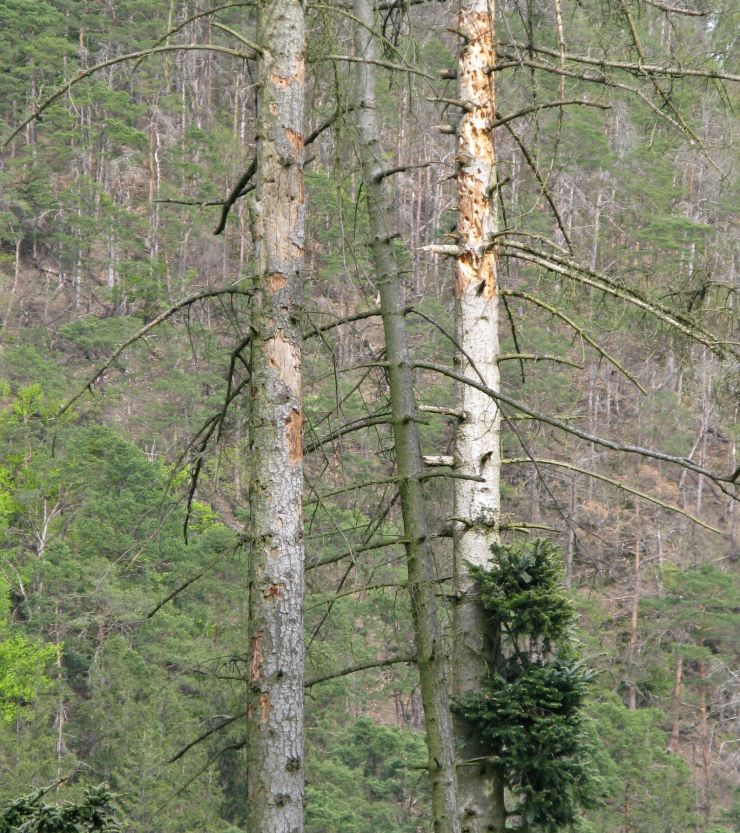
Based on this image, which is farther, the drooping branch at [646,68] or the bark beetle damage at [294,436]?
the drooping branch at [646,68]

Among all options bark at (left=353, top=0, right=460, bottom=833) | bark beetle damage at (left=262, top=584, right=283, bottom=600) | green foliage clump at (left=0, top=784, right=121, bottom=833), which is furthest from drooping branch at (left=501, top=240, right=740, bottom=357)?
green foliage clump at (left=0, top=784, right=121, bottom=833)

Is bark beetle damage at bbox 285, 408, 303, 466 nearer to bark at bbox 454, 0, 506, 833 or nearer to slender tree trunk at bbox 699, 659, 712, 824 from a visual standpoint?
bark at bbox 454, 0, 506, 833

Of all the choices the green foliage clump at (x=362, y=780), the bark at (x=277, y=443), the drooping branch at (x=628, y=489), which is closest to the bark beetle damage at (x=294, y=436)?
the bark at (x=277, y=443)

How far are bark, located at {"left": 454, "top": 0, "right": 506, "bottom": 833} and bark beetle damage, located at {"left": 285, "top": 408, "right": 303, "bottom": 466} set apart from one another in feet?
4.88

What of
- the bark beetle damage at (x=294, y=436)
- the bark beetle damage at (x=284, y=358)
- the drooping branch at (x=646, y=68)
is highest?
the drooping branch at (x=646, y=68)

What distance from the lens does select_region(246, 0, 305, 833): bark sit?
3.97m

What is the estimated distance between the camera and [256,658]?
159 inches

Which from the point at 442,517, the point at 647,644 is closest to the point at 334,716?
the point at 647,644

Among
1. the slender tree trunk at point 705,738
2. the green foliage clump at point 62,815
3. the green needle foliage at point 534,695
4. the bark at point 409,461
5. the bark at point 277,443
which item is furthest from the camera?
the slender tree trunk at point 705,738

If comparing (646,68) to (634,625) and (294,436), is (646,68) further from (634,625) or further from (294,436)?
(634,625)

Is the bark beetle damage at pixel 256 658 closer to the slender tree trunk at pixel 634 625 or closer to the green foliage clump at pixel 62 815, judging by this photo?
the green foliage clump at pixel 62 815

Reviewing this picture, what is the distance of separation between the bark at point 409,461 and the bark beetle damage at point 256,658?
103 cm

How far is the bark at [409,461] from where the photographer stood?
4965mm

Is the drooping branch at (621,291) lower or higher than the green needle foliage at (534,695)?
higher
